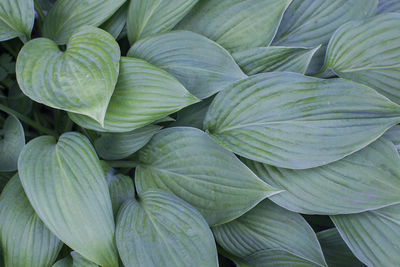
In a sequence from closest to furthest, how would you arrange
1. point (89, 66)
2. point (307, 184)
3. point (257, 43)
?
point (89, 66) → point (307, 184) → point (257, 43)

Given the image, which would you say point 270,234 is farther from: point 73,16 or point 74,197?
point 73,16

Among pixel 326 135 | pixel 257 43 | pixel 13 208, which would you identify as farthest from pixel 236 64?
pixel 13 208

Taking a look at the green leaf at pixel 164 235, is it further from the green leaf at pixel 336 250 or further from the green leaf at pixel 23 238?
the green leaf at pixel 336 250

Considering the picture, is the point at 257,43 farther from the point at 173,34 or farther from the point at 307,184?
the point at 307,184

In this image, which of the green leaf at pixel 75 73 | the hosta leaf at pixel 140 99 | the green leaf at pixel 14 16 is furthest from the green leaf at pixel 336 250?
the green leaf at pixel 14 16

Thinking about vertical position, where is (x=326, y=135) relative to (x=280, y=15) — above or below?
below

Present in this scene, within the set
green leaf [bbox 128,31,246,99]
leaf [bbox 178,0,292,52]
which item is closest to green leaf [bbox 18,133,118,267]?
green leaf [bbox 128,31,246,99]
